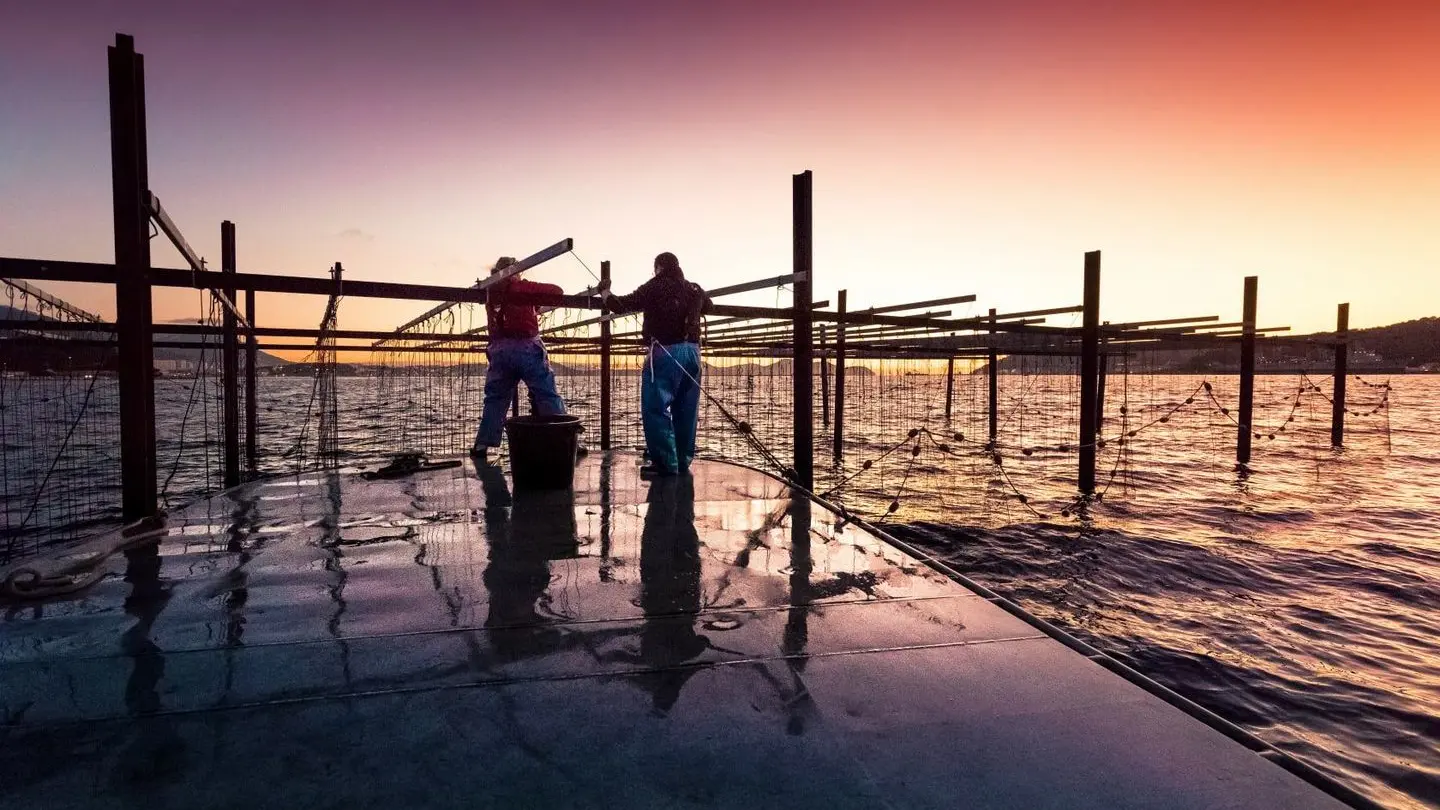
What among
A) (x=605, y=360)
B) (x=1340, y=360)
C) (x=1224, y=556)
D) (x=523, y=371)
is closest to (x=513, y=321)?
(x=523, y=371)

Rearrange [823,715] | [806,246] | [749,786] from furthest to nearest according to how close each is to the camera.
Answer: [806,246]
[823,715]
[749,786]

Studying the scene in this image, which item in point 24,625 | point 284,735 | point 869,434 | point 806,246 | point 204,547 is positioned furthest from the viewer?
point 869,434

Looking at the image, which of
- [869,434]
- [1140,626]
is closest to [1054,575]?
[1140,626]

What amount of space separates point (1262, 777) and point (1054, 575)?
232 inches

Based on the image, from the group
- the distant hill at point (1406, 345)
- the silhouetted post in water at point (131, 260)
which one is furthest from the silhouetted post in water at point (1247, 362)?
the distant hill at point (1406, 345)

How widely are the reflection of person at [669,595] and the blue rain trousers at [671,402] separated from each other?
1.59 meters

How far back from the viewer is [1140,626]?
6043mm

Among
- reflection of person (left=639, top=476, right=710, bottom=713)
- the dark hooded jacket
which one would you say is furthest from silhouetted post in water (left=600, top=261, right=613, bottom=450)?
reflection of person (left=639, top=476, right=710, bottom=713)

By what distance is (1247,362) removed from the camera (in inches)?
654

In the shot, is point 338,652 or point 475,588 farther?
point 475,588

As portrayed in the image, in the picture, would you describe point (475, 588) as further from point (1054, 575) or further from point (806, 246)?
point (1054, 575)

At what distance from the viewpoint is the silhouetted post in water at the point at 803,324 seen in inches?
329

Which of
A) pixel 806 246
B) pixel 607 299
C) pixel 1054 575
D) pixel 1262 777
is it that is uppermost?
pixel 806 246

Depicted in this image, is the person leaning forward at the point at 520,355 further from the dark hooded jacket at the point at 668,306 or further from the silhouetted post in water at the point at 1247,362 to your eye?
the silhouetted post in water at the point at 1247,362
